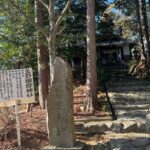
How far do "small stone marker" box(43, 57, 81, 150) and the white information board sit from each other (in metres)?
0.88

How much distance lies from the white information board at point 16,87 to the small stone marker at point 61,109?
0.88m

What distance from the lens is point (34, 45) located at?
46.3ft

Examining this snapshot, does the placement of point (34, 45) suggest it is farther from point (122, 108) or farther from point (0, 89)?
point (0, 89)

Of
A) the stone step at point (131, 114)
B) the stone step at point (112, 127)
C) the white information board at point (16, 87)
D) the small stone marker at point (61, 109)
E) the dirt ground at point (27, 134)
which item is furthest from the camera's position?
the stone step at point (131, 114)

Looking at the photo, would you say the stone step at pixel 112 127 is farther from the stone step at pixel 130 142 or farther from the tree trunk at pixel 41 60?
the tree trunk at pixel 41 60

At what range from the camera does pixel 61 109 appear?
7.79 metres

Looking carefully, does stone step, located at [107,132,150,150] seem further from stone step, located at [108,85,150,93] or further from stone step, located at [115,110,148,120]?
stone step, located at [108,85,150,93]

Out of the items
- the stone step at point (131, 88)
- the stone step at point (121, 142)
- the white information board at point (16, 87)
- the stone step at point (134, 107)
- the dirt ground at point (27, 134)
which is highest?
the white information board at point (16, 87)

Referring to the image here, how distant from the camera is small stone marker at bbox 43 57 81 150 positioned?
7771mm

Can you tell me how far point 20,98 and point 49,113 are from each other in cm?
103

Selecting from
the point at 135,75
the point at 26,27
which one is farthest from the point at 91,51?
the point at 135,75

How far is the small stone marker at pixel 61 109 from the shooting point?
7.77 metres

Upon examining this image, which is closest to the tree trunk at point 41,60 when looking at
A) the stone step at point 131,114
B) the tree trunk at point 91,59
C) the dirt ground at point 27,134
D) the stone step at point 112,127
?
the tree trunk at point 91,59

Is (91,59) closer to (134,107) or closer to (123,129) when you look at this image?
(134,107)
